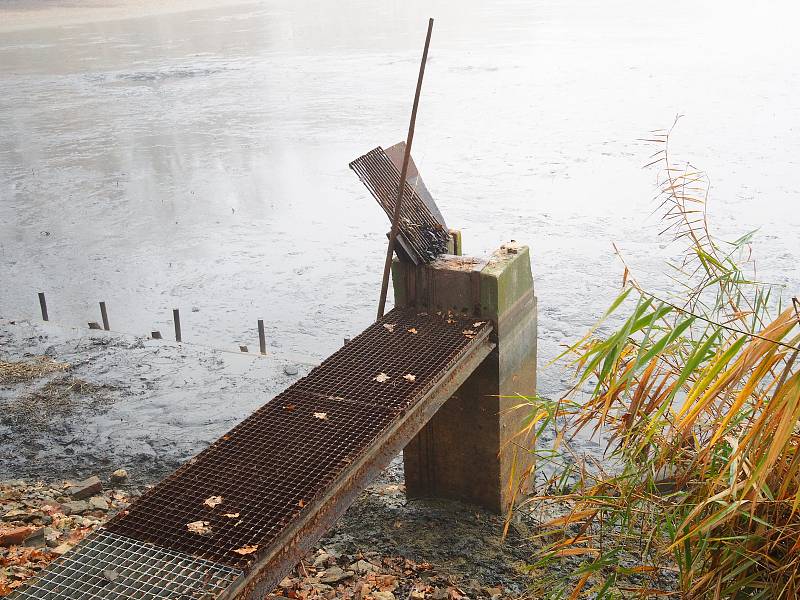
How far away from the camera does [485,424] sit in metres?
6.82

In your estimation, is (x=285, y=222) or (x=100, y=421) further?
(x=285, y=222)

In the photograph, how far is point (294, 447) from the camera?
15.8 feet

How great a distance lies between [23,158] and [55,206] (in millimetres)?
3801

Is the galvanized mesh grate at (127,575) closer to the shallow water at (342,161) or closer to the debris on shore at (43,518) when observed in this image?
the debris on shore at (43,518)

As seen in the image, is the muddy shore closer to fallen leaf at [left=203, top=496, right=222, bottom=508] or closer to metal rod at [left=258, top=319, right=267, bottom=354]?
metal rod at [left=258, top=319, right=267, bottom=354]

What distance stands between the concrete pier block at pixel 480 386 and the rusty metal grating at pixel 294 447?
245mm

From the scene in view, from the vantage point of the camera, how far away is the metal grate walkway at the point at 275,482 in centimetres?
379

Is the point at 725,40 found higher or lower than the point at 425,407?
higher

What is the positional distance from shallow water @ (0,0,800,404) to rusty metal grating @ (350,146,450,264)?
3292mm

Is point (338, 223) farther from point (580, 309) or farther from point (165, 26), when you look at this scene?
point (165, 26)

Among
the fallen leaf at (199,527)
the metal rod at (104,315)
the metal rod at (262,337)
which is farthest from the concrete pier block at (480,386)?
the metal rod at (104,315)

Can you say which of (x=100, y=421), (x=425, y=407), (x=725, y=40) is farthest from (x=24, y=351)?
(x=725, y=40)

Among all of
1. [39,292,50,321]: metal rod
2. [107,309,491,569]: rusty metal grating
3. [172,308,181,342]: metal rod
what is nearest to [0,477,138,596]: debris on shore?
[107,309,491,569]: rusty metal grating

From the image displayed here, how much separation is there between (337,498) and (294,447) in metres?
0.45
